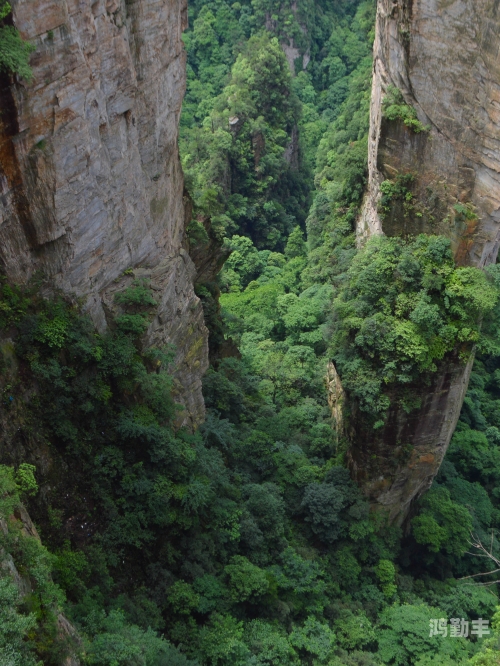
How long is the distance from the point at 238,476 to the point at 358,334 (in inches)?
253

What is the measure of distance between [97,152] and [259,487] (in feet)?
40.2

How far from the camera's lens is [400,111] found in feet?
70.4

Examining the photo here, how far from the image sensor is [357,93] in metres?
46.5

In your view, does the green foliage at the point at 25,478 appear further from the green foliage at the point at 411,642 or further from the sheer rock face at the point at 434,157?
the green foliage at the point at 411,642

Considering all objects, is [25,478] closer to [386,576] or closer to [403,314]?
[403,314]

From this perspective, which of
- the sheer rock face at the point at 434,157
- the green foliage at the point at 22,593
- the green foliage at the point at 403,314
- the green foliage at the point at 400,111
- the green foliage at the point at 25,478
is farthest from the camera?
the green foliage at the point at 400,111

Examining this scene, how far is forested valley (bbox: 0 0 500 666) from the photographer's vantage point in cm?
1491

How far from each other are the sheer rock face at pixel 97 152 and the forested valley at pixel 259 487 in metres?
1.02

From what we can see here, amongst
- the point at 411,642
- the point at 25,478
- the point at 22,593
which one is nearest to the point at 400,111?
the point at 25,478

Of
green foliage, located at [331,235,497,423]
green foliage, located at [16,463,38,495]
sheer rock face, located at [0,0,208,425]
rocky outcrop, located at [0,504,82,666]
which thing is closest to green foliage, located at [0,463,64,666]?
rocky outcrop, located at [0,504,82,666]

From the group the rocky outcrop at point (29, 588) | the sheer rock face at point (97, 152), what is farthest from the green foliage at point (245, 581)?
the rocky outcrop at point (29, 588)

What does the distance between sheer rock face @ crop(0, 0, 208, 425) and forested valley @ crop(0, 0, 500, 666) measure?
1.02 meters

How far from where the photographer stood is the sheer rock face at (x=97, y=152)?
13.9 meters

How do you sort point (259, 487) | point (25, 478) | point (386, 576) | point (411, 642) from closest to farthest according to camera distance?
1. point (25, 478)
2. point (411, 642)
3. point (259, 487)
4. point (386, 576)
